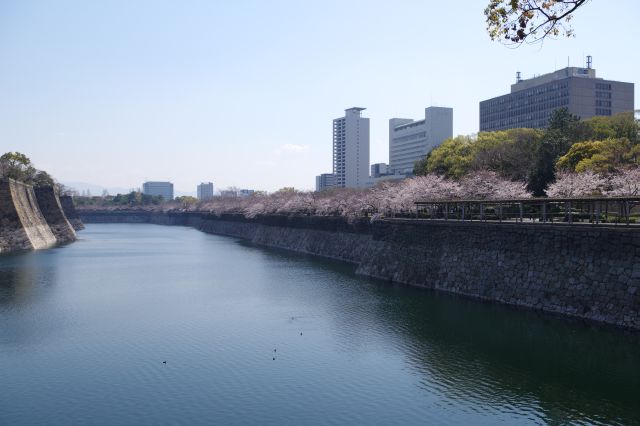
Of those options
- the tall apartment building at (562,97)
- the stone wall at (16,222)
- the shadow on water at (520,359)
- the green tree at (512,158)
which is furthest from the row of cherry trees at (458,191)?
the tall apartment building at (562,97)

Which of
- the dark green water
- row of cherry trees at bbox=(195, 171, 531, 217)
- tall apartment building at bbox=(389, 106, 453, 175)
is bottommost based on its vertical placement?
the dark green water

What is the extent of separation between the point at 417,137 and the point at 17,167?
103 meters

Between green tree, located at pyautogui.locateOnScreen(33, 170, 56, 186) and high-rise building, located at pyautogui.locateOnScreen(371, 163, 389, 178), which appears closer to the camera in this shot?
green tree, located at pyautogui.locateOnScreen(33, 170, 56, 186)

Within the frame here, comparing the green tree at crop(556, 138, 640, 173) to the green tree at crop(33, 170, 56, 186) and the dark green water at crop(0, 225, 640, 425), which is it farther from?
the green tree at crop(33, 170, 56, 186)

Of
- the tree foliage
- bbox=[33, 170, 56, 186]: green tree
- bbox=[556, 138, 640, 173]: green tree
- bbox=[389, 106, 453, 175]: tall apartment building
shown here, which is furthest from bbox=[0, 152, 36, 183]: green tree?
bbox=[389, 106, 453, 175]: tall apartment building

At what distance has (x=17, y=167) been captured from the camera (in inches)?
3105

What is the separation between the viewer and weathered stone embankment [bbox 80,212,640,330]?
20.3 meters

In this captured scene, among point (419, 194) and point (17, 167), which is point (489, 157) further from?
point (17, 167)

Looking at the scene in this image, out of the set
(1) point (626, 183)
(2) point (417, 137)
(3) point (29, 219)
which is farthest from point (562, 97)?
(3) point (29, 219)

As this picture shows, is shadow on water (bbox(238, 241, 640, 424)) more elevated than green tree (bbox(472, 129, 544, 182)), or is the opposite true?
green tree (bbox(472, 129, 544, 182))

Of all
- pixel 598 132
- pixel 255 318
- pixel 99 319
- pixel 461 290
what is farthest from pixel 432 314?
pixel 598 132

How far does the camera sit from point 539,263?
78.8ft

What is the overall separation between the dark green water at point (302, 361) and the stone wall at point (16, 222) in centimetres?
2892

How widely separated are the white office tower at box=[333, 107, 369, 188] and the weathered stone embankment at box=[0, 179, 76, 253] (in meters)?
109
